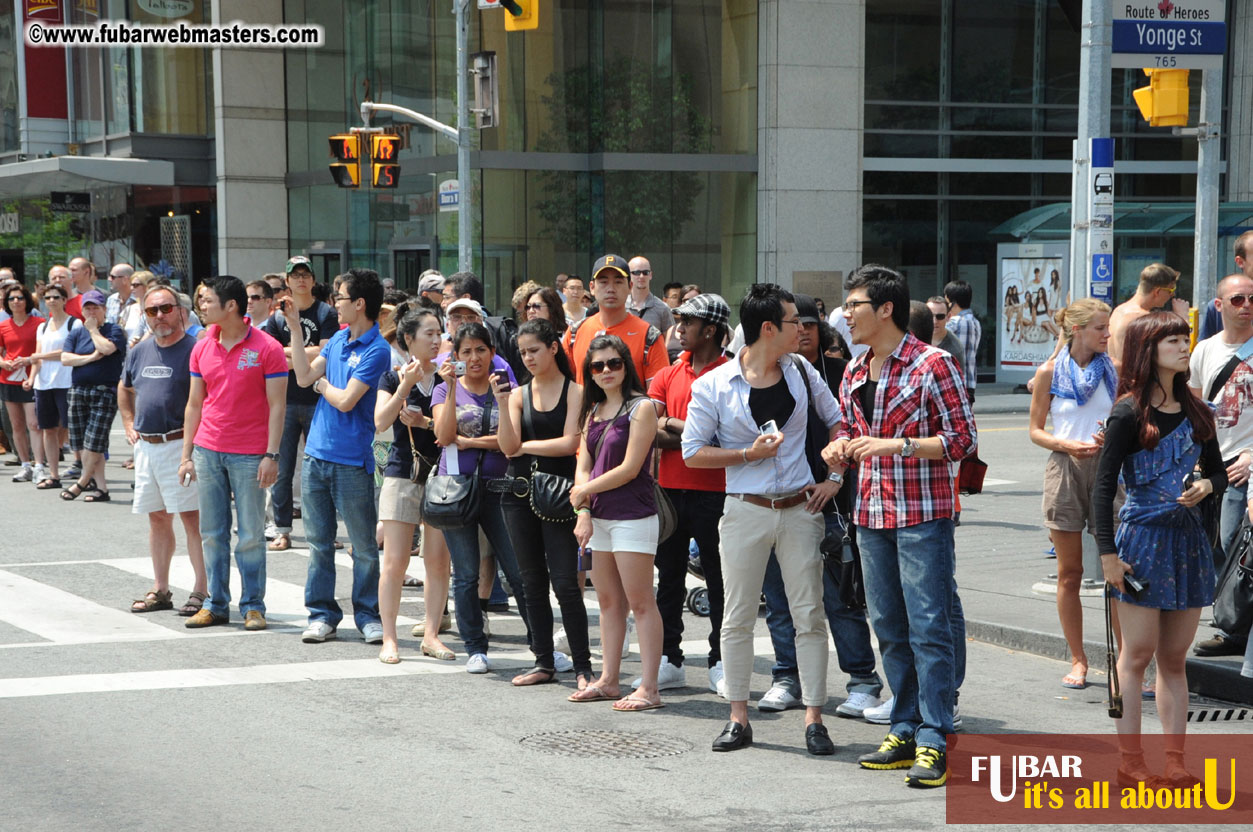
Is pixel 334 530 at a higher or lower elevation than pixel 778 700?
higher

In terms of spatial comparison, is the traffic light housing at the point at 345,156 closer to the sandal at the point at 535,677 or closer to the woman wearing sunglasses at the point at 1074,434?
the sandal at the point at 535,677

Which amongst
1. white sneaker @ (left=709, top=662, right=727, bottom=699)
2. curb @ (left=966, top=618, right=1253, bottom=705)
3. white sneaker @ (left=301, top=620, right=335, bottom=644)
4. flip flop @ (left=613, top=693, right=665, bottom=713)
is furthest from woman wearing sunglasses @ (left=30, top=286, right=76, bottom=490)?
curb @ (left=966, top=618, right=1253, bottom=705)

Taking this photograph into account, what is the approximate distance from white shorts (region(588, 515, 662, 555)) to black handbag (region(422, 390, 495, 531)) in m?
0.96

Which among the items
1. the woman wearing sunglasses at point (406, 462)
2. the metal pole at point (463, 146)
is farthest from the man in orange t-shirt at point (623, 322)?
the metal pole at point (463, 146)

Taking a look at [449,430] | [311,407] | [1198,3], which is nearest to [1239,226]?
[1198,3]

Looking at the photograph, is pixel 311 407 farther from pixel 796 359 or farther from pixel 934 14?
pixel 934 14

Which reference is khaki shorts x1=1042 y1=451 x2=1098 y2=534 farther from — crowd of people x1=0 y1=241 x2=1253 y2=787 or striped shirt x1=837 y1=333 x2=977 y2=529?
striped shirt x1=837 y1=333 x2=977 y2=529

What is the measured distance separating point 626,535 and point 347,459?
228 cm

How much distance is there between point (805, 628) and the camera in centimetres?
643

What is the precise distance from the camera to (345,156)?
20625mm

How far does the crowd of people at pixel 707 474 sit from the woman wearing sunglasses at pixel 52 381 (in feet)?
17.5

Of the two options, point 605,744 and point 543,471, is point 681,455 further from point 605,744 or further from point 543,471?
point 605,744

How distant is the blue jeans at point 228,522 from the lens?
900 centimetres

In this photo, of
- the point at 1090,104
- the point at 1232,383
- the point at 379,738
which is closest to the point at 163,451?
the point at 379,738
